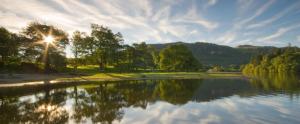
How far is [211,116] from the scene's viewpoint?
62.2 feet

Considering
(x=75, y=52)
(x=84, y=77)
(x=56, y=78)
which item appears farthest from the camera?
(x=75, y=52)

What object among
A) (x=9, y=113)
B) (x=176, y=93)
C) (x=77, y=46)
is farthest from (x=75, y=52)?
(x=9, y=113)

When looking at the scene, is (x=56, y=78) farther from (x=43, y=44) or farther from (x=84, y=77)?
(x=43, y=44)

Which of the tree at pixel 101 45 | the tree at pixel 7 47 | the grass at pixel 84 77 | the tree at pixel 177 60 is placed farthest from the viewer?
the tree at pixel 177 60

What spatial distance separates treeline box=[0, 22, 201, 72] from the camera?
220ft

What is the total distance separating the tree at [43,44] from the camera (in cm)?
7200

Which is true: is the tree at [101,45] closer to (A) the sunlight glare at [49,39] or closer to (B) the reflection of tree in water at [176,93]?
(A) the sunlight glare at [49,39]

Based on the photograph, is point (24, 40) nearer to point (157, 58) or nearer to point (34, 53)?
point (34, 53)

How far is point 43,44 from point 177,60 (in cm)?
5334

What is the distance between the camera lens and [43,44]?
73.9 m

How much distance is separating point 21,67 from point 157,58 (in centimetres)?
5935

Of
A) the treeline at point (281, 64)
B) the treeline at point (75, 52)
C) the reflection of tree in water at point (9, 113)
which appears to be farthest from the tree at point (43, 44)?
the treeline at point (281, 64)

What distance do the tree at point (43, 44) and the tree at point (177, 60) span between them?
43092 millimetres

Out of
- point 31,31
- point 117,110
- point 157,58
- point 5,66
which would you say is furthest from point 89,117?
point 157,58
